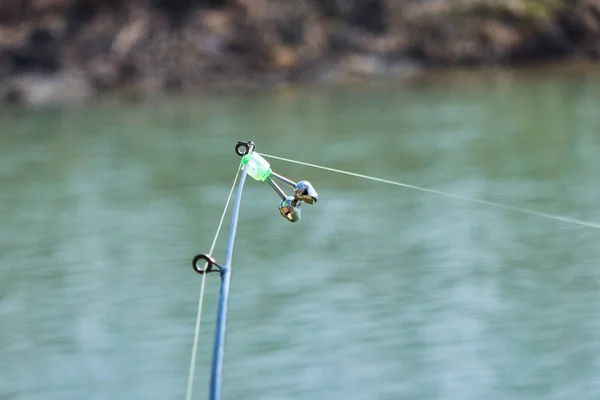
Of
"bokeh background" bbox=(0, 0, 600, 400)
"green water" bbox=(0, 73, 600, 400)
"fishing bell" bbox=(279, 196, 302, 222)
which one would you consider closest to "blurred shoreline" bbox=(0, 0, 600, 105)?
"bokeh background" bbox=(0, 0, 600, 400)

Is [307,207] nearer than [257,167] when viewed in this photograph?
No

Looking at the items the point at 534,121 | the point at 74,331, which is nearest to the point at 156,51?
the point at 534,121

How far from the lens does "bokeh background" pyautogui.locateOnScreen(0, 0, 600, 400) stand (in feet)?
11.0

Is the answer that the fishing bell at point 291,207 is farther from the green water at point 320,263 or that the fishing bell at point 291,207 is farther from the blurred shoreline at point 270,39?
the blurred shoreline at point 270,39

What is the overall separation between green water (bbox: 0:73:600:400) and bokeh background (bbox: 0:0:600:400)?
15mm

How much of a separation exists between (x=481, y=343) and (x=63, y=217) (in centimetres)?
280

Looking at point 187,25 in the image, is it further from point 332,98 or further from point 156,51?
point 332,98

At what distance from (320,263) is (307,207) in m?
0.96

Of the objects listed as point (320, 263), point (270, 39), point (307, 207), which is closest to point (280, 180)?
point (320, 263)

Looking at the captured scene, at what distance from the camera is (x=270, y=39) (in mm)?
11359

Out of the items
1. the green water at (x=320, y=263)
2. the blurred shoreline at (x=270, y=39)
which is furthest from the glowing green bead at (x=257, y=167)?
the blurred shoreline at (x=270, y=39)

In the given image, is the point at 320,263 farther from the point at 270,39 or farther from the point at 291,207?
the point at 270,39

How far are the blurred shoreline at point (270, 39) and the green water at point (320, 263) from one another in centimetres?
283

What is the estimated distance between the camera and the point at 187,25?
11.5 meters
